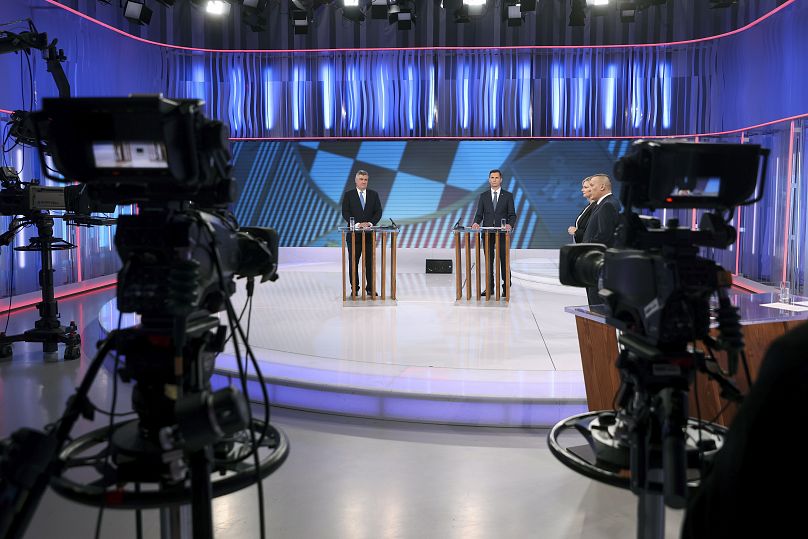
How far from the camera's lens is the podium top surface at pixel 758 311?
2.27 metres

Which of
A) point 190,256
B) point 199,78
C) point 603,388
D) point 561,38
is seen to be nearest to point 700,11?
point 561,38

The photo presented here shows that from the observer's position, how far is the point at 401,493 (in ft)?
8.17

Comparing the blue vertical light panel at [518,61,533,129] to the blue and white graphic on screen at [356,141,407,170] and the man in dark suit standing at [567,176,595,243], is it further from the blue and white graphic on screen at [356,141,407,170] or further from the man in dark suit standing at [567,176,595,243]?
the man in dark suit standing at [567,176,595,243]

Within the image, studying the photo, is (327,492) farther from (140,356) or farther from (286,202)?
(286,202)

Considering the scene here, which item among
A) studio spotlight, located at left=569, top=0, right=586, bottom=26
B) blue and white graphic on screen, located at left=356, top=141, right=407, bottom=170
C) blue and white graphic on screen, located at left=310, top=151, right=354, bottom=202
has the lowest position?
blue and white graphic on screen, located at left=310, top=151, right=354, bottom=202

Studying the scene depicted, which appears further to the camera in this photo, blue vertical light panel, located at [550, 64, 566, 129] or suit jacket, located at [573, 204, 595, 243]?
blue vertical light panel, located at [550, 64, 566, 129]

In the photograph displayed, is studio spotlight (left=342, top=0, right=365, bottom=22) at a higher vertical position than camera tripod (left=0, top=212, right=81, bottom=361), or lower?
higher

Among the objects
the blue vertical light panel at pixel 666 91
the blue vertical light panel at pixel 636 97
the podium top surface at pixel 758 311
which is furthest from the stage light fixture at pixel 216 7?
the podium top surface at pixel 758 311

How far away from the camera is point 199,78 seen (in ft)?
33.6

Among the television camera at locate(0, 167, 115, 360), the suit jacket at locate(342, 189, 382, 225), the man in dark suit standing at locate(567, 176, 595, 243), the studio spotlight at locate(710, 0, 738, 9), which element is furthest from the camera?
the studio spotlight at locate(710, 0, 738, 9)

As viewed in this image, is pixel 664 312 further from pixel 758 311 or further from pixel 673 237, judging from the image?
pixel 758 311

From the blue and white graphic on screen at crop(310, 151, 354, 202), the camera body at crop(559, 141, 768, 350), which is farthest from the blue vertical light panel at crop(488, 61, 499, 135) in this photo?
the camera body at crop(559, 141, 768, 350)

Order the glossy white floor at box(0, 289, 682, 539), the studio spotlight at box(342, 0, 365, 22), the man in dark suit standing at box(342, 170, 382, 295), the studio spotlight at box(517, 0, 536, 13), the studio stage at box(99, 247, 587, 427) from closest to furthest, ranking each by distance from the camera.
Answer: the glossy white floor at box(0, 289, 682, 539) → the studio stage at box(99, 247, 587, 427) → the man in dark suit standing at box(342, 170, 382, 295) → the studio spotlight at box(517, 0, 536, 13) → the studio spotlight at box(342, 0, 365, 22)

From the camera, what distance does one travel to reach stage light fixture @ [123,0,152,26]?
8344mm
